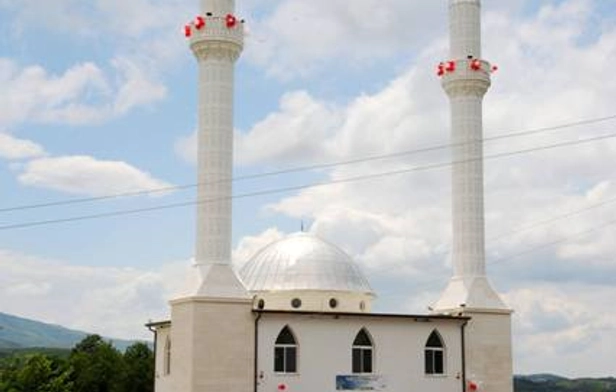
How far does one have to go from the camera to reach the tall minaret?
3691 centimetres

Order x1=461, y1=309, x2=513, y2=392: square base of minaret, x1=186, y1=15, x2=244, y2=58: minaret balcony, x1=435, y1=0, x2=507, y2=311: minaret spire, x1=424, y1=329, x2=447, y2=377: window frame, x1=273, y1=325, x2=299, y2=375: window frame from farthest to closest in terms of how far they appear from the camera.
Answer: x1=435, y1=0, x2=507, y2=311: minaret spire
x1=461, y1=309, x2=513, y2=392: square base of minaret
x1=424, y1=329, x2=447, y2=377: window frame
x1=186, y1=15, x2=244, y2=58: minaret balcony
x1=273, y1=325, x2=299, y2=375: window frame

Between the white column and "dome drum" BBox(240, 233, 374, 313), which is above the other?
the white column

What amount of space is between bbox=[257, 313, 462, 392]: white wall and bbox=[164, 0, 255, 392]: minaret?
2.88 feet

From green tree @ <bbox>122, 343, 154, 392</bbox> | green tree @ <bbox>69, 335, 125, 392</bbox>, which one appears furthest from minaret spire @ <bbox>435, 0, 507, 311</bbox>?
green tree @ <bbox>69, 335, 125, 392</bbox>

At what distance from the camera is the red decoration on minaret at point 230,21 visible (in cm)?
3507

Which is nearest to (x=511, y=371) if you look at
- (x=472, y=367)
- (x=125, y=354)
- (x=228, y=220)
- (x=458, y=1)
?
(x=472, y=367)

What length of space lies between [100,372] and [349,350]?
30250mm

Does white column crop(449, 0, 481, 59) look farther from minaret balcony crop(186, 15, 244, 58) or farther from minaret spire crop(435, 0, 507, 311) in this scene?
minaret balcony crop(186, 15, 244, 58)

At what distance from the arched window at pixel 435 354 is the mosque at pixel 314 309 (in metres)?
0.05

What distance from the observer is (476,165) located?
1521 inches

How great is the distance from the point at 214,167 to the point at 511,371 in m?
14.4

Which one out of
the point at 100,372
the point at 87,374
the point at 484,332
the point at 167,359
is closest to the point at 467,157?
Result: the point at 484,332

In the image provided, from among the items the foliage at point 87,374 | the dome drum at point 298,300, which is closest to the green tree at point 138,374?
the foliage at point 87,374

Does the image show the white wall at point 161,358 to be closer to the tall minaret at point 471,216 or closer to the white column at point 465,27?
the tall minaret at point 471,216
